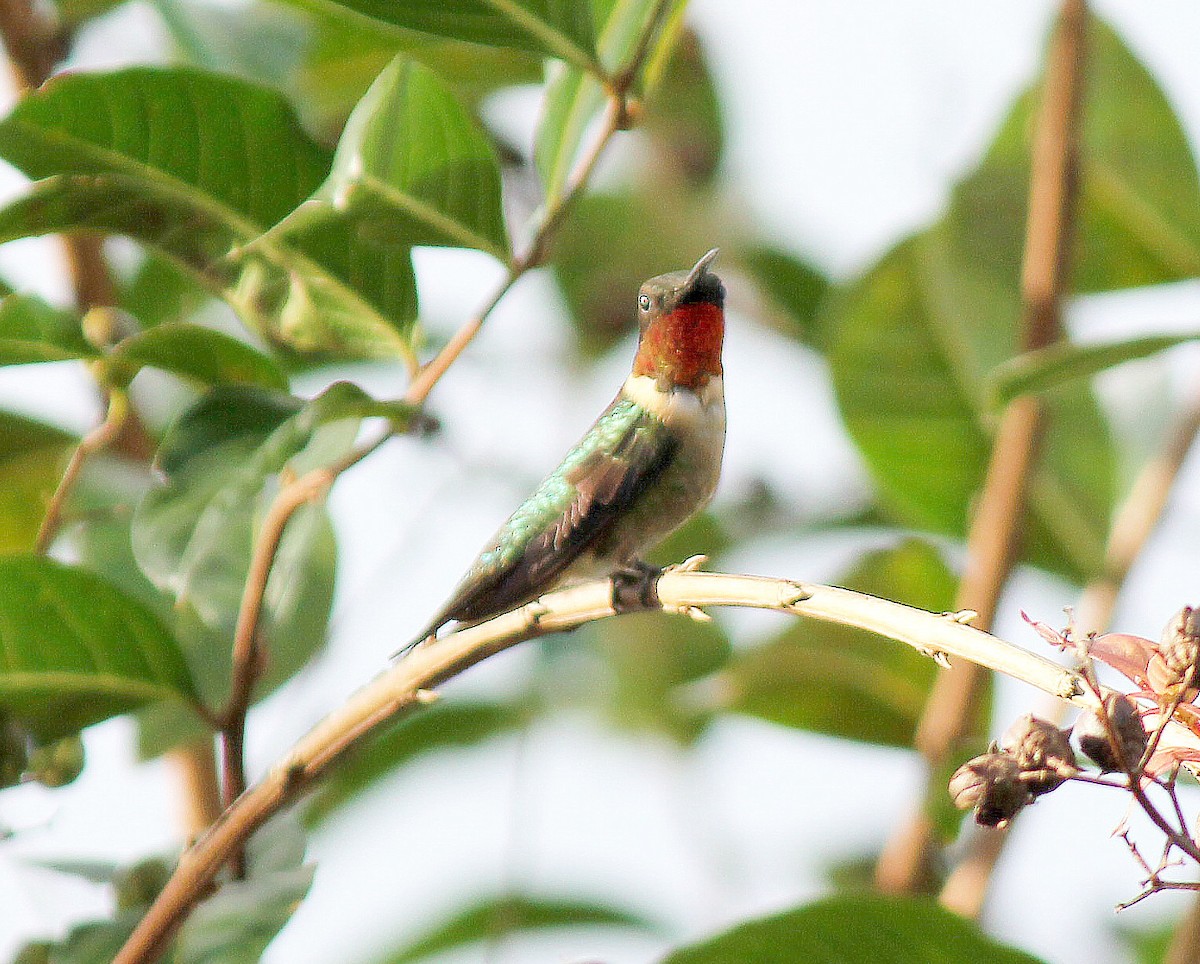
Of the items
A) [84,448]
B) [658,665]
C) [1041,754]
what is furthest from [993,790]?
[658,665]

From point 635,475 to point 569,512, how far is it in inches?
4.2

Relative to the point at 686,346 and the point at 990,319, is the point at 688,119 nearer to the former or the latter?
the point at 990,319

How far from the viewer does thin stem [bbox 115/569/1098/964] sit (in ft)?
2.87

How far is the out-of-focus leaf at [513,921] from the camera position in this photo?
255 centimetres

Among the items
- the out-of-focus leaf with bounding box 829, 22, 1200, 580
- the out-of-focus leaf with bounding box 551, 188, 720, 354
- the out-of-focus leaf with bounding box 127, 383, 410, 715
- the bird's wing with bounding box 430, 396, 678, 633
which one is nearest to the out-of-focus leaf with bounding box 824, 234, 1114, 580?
the out-of-focus leaf with bounding box 829, 22, 1200, 580

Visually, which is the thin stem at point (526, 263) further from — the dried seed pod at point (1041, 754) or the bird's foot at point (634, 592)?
the dried seed pod at point (1041, 754)

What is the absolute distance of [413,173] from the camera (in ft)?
4.82

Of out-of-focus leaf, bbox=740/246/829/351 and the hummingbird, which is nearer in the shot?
the hummingbird

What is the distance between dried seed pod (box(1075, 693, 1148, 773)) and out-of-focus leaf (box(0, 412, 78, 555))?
158 centimetres

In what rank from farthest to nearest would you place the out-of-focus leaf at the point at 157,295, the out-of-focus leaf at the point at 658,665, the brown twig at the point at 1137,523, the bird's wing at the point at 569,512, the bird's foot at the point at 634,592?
the out-of-focus leaf at the point at 658,665 → the out-of-focus leaf at the point at 157,295 → the brown twig at the point at 1137,523 → the bird's wing at the point at 569,512 → the bird's foot at the point at 634,592

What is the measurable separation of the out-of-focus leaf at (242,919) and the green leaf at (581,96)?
0.77m

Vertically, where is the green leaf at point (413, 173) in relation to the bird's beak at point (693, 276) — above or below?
above

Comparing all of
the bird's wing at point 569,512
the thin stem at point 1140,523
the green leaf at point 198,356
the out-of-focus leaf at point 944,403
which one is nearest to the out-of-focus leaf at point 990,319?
the out-of-focus leaf at point 944,403

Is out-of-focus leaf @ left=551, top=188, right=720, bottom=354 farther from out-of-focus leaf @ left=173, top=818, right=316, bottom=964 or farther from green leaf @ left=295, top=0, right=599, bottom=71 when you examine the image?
out-of-focus leaf @ left=173, top=818, right=316, bottom=964
